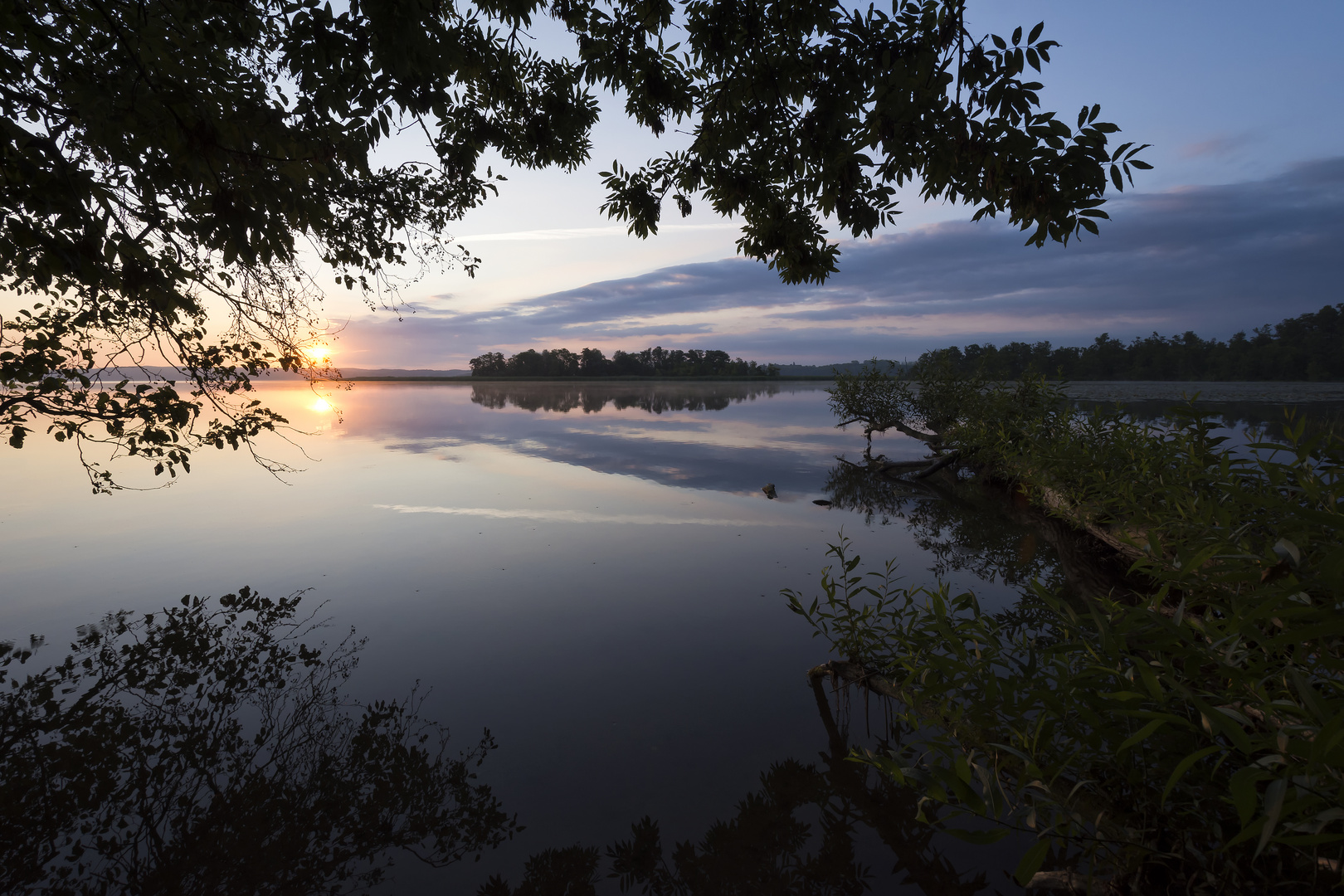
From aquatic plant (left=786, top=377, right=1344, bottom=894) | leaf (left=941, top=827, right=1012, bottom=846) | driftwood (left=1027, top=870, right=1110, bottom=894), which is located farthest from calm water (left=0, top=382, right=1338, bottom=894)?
leaf (left=941, top=827, right=1012, bottom=846)

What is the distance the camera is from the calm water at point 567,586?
16.3 feet

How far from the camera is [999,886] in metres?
3.89

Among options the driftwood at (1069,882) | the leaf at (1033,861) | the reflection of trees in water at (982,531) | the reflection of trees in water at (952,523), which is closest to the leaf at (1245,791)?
the leaf at (1033,861)

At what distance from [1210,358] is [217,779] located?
128 meters

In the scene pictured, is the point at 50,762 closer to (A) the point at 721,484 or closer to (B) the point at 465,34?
(B) the point at 465,34

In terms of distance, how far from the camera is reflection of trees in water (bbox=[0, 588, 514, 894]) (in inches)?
160

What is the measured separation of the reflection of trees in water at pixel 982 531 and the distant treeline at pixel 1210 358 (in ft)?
154

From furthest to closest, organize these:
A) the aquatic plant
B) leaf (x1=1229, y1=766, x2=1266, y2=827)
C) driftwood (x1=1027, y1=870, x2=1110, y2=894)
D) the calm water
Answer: the calm water
driftwood (x1=1027, y1=870, x2=1110, y2=894)
the aquatic plant
leaf (x1=1229, y1=766, x2=1266, y2=827)

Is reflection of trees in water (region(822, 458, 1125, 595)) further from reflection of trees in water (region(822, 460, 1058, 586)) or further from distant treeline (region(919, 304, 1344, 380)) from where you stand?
distant treeline (region(919, 304, 1344, 380))

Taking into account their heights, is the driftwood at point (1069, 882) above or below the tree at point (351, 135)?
below

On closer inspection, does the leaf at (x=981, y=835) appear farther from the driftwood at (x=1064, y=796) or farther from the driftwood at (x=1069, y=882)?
the driftwood at (x=1069, y=882)

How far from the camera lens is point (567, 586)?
9688 millimetres

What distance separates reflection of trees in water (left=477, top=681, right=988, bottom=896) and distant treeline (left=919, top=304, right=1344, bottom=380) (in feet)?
207

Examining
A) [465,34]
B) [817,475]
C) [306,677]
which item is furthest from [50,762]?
[817,475]
